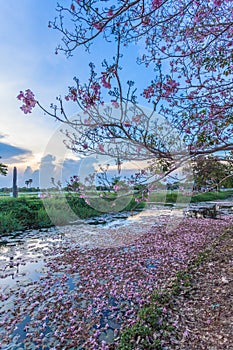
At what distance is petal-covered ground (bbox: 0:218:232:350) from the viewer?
7.09ft

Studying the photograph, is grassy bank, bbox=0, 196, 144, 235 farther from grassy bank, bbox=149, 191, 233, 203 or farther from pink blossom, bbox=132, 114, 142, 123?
grassy bank, bbox=149, 191, 233, 203

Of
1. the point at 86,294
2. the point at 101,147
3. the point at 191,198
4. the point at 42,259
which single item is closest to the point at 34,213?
the point at 42,259

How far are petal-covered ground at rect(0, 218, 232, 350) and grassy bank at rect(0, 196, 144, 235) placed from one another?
117 inches

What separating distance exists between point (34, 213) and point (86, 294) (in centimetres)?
A: 603

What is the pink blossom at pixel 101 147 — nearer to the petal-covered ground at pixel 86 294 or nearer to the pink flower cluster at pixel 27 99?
the pink flower cluster at pixel 27 99

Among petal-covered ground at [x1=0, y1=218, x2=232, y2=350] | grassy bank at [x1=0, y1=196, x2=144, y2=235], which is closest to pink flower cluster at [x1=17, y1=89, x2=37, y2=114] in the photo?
petal-covered ground at [x1=0, y1=218, x2=232, y2=350]

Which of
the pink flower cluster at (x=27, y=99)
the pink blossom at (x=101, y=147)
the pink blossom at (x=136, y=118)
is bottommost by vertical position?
the pink blossom at (x=101, y=147)

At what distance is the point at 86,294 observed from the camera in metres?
3.01

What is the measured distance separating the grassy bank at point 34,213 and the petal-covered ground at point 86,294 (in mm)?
2964

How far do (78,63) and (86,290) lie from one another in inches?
121

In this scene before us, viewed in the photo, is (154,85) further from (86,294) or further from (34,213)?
(34,213)

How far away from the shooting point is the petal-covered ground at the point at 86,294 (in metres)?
2.16

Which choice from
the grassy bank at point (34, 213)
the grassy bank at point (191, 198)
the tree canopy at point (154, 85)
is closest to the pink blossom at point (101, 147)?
the tree canopy at point (154, 85)

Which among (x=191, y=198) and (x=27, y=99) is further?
(x=191, y=198)
